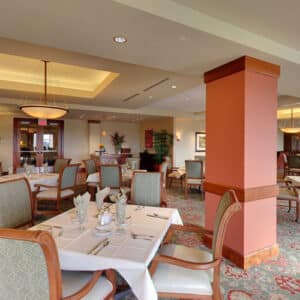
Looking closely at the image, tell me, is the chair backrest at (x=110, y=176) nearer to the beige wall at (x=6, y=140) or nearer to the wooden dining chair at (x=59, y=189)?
the wooden dining chair at (x=59, y=189)

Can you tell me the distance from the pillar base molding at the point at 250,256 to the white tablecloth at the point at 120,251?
121 cm

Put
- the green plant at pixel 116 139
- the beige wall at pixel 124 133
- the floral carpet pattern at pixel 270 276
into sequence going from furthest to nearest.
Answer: the green plant at pixel 116 139, the beige wall at pixel 124 133, the floral carpet pattern at pixel 270 276

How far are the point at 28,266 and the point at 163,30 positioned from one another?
6.79ft

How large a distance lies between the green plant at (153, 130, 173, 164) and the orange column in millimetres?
6093

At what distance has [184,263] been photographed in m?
1.54

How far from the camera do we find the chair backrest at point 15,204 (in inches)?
87.7

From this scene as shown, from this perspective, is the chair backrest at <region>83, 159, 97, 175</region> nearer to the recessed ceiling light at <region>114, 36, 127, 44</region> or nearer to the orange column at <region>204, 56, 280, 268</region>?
the orange column at <region>204, 56, 280, 268</region>

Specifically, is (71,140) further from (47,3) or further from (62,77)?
(47,3)

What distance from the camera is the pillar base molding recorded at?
8.70 ft

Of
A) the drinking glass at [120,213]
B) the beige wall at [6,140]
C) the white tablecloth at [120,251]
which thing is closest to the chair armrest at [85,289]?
the white tablecloth at [120,251]

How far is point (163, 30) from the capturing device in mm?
2146

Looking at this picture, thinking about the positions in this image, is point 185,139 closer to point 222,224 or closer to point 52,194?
point 52,194

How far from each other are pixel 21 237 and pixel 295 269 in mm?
2859

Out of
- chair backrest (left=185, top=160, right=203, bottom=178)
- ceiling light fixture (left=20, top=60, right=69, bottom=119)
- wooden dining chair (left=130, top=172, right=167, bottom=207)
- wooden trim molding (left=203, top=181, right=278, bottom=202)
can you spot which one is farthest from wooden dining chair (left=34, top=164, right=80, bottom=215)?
chair backrest (left=185, top=160, right=203, bottom=178)
